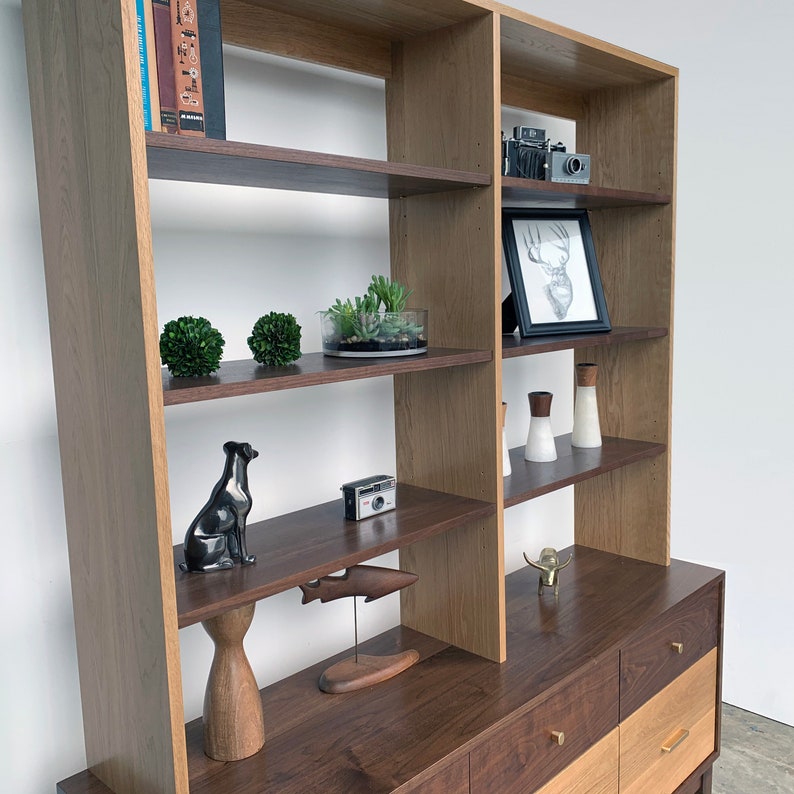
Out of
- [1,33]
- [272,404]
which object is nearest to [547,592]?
[272,404]

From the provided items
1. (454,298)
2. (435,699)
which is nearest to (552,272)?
(454,298)

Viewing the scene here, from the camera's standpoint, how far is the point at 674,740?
2.03 metres

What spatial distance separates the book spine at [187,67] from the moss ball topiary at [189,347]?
0.96ft

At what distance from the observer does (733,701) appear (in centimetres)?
280

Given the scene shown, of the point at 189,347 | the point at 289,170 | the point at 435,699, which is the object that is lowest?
the point at 435,699

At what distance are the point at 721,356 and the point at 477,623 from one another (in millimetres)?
1488

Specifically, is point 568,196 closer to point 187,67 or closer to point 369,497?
point 369,497

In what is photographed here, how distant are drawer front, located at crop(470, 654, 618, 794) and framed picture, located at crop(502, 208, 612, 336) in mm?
825

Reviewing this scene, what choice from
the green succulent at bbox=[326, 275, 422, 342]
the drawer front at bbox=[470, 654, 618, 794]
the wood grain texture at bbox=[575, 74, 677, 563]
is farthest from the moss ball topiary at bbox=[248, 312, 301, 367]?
the wood grain texture at bbox=[575, 74, 677, 563]

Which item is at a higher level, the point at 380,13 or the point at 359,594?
the point at 380,13

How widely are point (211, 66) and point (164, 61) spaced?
8 centimetres

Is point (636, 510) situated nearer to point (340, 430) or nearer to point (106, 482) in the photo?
point (340, 430)

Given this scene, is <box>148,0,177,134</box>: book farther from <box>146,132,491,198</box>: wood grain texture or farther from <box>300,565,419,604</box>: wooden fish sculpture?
<box>300,565,419,604</box>: wooden fish sculpture

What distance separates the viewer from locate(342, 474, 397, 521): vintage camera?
1578 millimetres
